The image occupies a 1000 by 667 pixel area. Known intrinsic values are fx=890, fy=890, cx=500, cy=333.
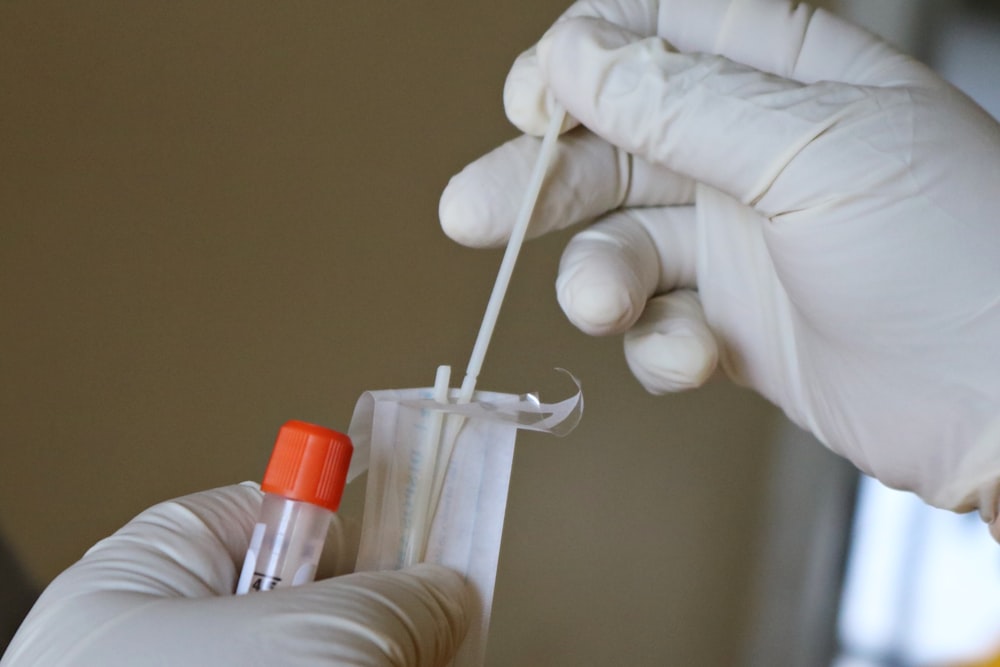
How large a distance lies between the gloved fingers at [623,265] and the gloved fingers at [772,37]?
143 mm

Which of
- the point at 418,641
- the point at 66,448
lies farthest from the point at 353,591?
the point at 66,448

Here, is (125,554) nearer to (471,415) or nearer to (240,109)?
(471,415)

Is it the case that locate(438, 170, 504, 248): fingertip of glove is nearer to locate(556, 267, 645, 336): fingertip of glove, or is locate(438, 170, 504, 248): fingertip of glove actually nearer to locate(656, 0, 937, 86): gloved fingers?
locate(556, 267, 645, 336): fingertip of glove

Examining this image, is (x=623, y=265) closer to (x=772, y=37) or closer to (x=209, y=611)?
(x=772, y=37)

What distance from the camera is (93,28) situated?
1.05 meters

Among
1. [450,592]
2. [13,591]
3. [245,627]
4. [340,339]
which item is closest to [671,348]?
[450,592]

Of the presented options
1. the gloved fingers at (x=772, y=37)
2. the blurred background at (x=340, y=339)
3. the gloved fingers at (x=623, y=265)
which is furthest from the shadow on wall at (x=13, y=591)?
the gloved fingers at (x=772, y=37)

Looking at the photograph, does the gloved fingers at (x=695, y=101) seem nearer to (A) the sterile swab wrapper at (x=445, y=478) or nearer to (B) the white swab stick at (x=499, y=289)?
(B) the white swab stick at (x=499, y=289)

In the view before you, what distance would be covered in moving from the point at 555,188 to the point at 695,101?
0.42 feet

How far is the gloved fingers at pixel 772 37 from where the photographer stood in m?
0.70

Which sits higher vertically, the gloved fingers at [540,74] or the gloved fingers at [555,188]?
the gloved fingers at [540,74]

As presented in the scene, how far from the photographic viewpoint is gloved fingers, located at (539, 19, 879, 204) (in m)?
0.60

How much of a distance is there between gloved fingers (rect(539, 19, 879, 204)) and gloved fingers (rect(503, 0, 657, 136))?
0.13 feet

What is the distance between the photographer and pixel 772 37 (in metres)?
0.70
